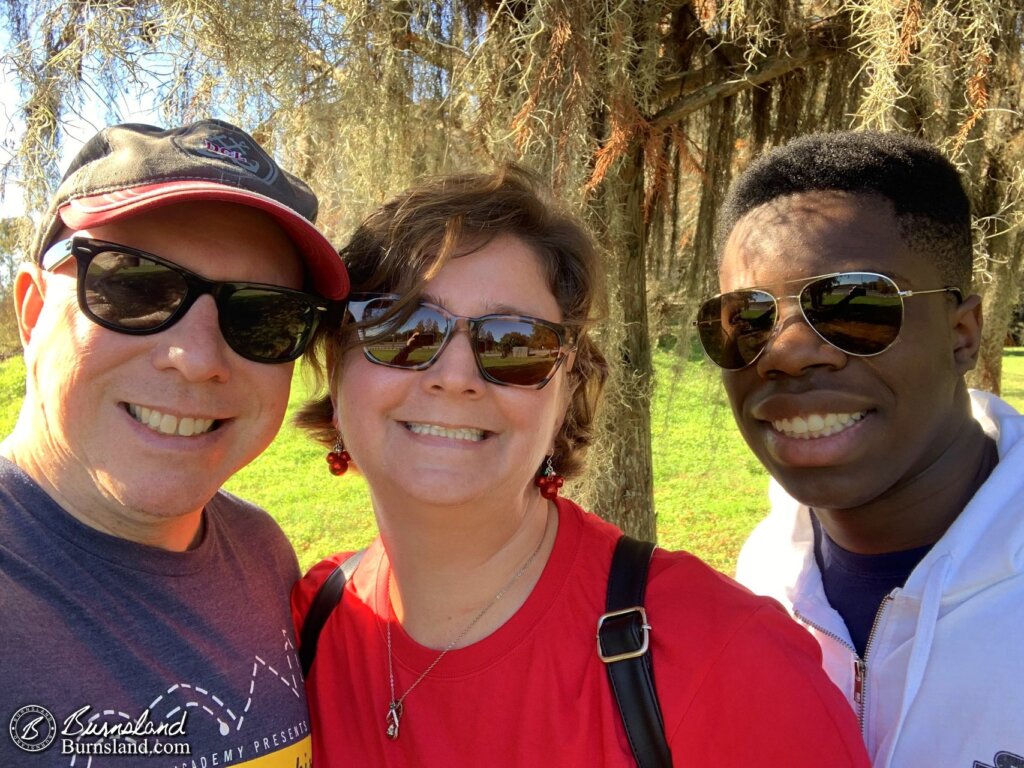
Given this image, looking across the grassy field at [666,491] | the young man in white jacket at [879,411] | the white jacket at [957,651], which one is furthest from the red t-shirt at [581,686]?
the grassy field at [666,491]

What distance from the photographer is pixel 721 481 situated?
795 centimetres

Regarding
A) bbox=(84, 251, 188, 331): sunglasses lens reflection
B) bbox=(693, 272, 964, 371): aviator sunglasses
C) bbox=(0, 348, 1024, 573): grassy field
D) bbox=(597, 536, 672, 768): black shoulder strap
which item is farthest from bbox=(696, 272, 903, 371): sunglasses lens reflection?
bbox=(0, 348, 1024, 573): grassy field

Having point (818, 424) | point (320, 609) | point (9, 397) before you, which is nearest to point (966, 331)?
point (818, 424)

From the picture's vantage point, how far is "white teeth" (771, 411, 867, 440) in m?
1.77

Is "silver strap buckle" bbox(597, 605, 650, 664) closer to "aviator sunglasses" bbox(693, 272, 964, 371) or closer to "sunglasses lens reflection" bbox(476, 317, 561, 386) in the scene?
"sunglasses lens reflection" bbox(476, 317, 561, 386)

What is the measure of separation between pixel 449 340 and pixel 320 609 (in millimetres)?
734

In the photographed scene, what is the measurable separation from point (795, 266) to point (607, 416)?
1.24 m

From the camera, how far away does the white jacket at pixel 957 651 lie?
1.41 metres

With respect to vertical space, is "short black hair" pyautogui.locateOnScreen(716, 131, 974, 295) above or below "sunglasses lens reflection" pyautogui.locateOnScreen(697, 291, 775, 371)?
above

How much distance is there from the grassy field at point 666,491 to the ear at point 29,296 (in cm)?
296

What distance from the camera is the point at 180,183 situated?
1431 millimetres

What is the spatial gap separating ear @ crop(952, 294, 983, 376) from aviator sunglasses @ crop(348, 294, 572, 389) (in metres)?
1.02

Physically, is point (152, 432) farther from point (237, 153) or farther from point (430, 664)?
point (430, 664)

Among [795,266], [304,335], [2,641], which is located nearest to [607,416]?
[795,266]
